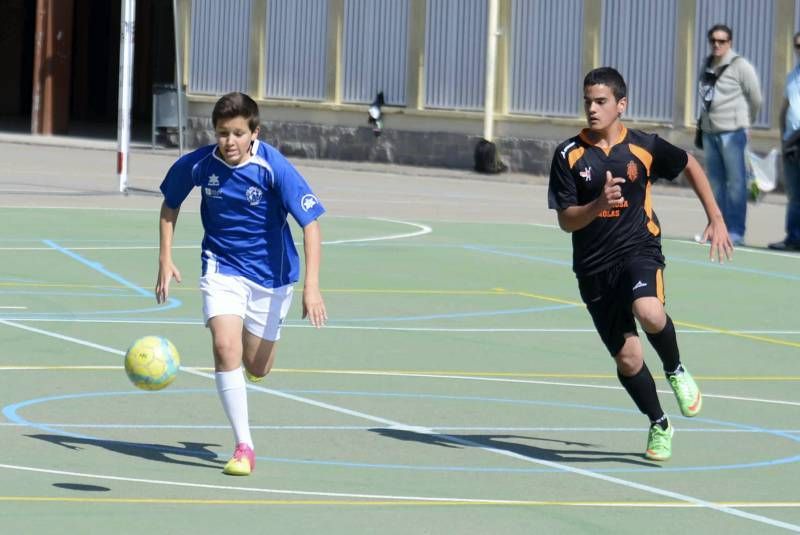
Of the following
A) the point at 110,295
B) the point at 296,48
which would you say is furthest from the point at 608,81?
the point at 296,48

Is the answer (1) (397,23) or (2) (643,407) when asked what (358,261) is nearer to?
(2) (643,407)

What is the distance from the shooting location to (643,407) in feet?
30.3

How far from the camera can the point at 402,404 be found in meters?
10.6

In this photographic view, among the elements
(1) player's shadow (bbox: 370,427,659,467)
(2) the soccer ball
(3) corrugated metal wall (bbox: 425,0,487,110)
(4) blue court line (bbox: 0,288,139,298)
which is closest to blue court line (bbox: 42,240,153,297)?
(4) blue court line (bbox: 0,288,139,298)

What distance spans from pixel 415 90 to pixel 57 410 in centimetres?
2406

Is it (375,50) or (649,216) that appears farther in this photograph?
(375,50)

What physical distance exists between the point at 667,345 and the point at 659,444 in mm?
488

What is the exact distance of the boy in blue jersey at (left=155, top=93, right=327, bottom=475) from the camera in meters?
8.66

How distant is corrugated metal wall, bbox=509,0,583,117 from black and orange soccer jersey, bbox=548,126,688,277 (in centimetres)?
2194

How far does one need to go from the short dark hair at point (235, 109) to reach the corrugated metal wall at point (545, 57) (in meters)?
22.7

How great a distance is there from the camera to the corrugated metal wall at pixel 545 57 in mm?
31422

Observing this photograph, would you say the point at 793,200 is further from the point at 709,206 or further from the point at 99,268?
the point at 709,206

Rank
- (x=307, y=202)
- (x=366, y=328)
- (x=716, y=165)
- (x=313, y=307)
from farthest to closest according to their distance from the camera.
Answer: (x=716, y=165), (x=366, y=328), (x=307, y=202), (x=313, y=307)

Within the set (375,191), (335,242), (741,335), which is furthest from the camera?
(375,191)
